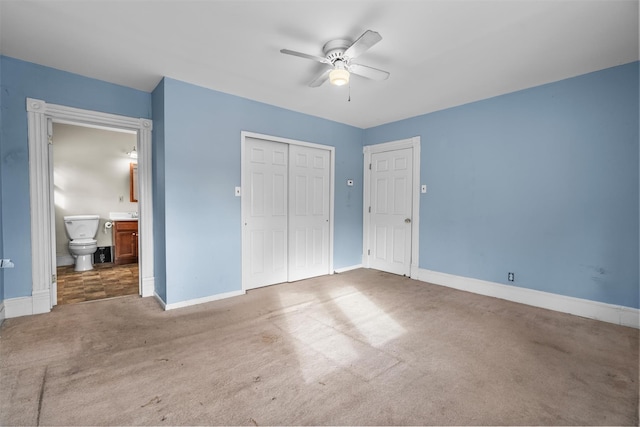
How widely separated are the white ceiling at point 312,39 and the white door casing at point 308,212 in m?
1.22

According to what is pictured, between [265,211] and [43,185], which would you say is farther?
[265,211]

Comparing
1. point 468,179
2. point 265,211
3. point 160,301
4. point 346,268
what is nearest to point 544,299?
point 468,179

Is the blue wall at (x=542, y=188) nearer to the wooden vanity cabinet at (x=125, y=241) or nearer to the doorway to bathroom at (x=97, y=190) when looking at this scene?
the doorway to bathroom at (x=97, y=190)

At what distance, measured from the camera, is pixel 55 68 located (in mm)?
2990

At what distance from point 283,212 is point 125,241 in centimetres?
328

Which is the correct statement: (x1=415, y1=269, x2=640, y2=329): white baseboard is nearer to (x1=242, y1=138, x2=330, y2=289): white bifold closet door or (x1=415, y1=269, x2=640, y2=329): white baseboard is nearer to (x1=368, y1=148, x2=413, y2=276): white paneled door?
(x1=368, y1=148, x2=413, y2=276): white paneled door

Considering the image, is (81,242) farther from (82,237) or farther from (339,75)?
(339,75)

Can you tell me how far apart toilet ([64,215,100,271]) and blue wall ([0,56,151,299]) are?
2.13m

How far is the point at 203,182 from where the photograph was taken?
345 centimetres

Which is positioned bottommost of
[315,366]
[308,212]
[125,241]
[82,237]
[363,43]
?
[315,366]

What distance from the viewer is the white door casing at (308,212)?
4.38 meters

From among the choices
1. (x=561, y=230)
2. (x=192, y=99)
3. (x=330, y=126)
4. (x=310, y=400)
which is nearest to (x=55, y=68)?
(x=192, y=99)

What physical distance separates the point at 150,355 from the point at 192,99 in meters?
2.60

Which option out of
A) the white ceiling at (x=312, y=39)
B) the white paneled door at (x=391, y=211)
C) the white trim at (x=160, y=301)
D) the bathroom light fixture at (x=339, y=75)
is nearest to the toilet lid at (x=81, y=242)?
the white trim at (x=160, y=301)
